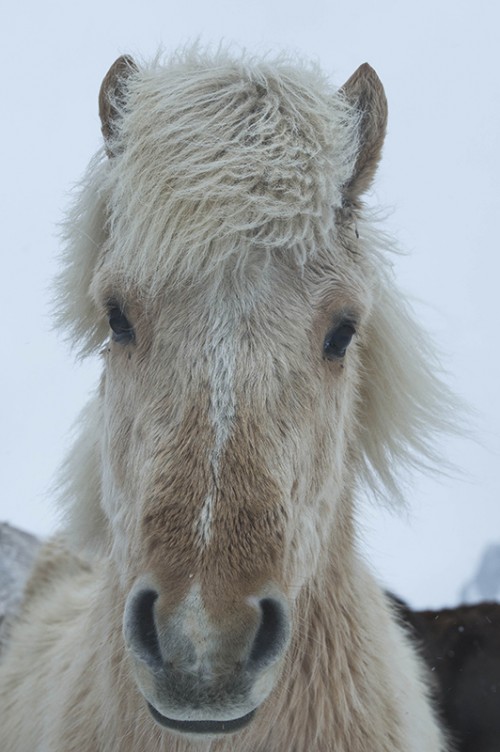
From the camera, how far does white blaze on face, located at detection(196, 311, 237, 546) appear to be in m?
2.08

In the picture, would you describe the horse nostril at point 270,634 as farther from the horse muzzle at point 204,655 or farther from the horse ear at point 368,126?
the horse ear at point 368,126

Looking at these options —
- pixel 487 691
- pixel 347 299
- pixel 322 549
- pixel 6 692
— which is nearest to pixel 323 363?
pixel 347 299

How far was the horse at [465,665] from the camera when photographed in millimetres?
4676

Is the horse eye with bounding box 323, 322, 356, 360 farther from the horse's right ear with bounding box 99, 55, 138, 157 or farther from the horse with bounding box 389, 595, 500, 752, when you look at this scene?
the horse with bounding box 389, 595, 500, 752

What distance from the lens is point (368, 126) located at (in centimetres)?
277

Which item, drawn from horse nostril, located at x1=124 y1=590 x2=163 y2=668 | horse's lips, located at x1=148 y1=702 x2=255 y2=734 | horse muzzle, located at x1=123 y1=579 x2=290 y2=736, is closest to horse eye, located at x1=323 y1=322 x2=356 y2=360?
horse muzzle, located at x1=123 y1=579 x2=290 y2=736

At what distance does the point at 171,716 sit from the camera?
78.8 inches

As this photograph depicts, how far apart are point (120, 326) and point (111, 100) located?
2.64 ft

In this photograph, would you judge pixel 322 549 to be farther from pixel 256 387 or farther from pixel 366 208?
pixel 366 208

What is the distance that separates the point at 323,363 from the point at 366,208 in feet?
2.16

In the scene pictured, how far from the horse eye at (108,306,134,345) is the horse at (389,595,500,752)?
2.62 m

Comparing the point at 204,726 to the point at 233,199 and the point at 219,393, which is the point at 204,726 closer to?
the point at 219,393

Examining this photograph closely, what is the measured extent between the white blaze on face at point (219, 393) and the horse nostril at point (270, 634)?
0.22m

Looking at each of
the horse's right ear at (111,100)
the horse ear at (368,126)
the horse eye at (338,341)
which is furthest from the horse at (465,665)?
the horse's right ear at (111,100)
